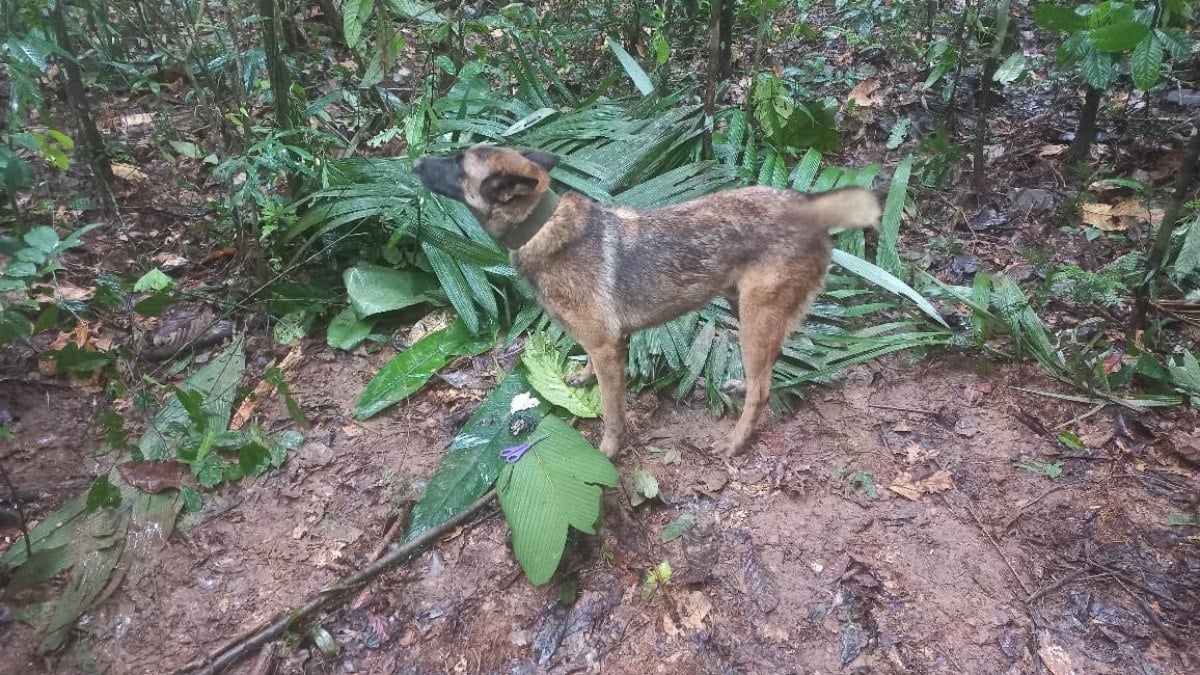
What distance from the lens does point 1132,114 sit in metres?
5.94

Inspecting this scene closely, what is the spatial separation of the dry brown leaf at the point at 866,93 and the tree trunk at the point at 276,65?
5.25 meters

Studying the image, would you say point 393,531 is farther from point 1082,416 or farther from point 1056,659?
point 1082,416

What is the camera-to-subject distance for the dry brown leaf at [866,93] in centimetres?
679

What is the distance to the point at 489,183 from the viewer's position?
3.29 meters

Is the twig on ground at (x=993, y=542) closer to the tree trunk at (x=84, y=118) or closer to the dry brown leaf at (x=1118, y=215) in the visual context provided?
the dry brown leaf at (x=1118, y=215)

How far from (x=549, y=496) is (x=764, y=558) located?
1161 millimetres

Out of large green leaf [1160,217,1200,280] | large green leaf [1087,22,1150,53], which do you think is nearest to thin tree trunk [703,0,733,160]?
large green leaf [1087,22,1150,53]

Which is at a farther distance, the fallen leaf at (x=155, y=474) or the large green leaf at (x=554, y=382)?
the large green leaf at (x=554, y=382)

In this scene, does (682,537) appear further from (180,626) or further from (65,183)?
(65,183)

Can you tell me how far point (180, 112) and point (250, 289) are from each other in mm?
3217

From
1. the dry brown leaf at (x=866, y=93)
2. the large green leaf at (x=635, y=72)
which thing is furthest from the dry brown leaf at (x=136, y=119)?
the dry brown leaf at (x=866, y=93)

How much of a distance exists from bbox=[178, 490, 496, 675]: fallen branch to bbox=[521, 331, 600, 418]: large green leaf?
768 mm

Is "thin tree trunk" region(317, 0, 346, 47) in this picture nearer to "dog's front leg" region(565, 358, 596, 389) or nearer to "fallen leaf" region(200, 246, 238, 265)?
"fallen leaf" region(200, 246, 238, 265)

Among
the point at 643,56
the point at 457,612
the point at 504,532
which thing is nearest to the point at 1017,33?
the point at 643,56
